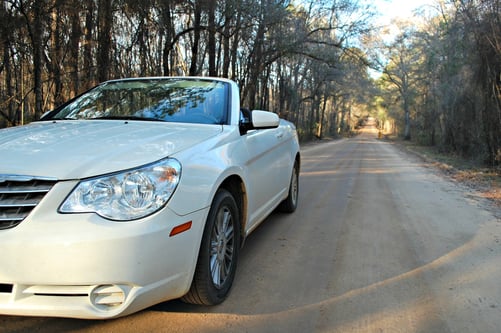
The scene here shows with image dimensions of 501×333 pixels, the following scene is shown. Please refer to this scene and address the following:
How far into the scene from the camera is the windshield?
3686 mm

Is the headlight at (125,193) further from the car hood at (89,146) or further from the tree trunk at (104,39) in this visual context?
the tree trunk at (104,39)

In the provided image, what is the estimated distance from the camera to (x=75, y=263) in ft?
6.98

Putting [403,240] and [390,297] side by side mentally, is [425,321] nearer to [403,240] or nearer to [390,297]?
[390,297]

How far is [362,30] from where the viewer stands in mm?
22344

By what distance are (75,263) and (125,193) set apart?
449mm

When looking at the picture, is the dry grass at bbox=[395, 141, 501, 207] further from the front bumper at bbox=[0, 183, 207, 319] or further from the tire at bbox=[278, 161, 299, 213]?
the front bumper at bbox=[0, 183, 207, 319]

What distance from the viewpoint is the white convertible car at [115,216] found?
7.01ft

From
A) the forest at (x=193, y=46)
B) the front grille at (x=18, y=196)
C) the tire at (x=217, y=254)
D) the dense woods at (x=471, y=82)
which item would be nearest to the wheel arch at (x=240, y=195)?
the tire at (x=217, y=254)

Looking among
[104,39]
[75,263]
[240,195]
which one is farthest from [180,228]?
[104,39]

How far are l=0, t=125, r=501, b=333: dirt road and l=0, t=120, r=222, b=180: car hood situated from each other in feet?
3.55

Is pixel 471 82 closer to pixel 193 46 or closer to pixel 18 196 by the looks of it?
pixel 193 46

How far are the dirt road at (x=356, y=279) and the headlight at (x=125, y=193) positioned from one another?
2.90ft

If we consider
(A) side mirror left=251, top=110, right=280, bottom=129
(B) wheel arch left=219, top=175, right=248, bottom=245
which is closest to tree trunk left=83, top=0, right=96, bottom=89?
(A) side mirror left=251, top=110, right=280, bottom=129

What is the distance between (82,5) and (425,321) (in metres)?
10.9
